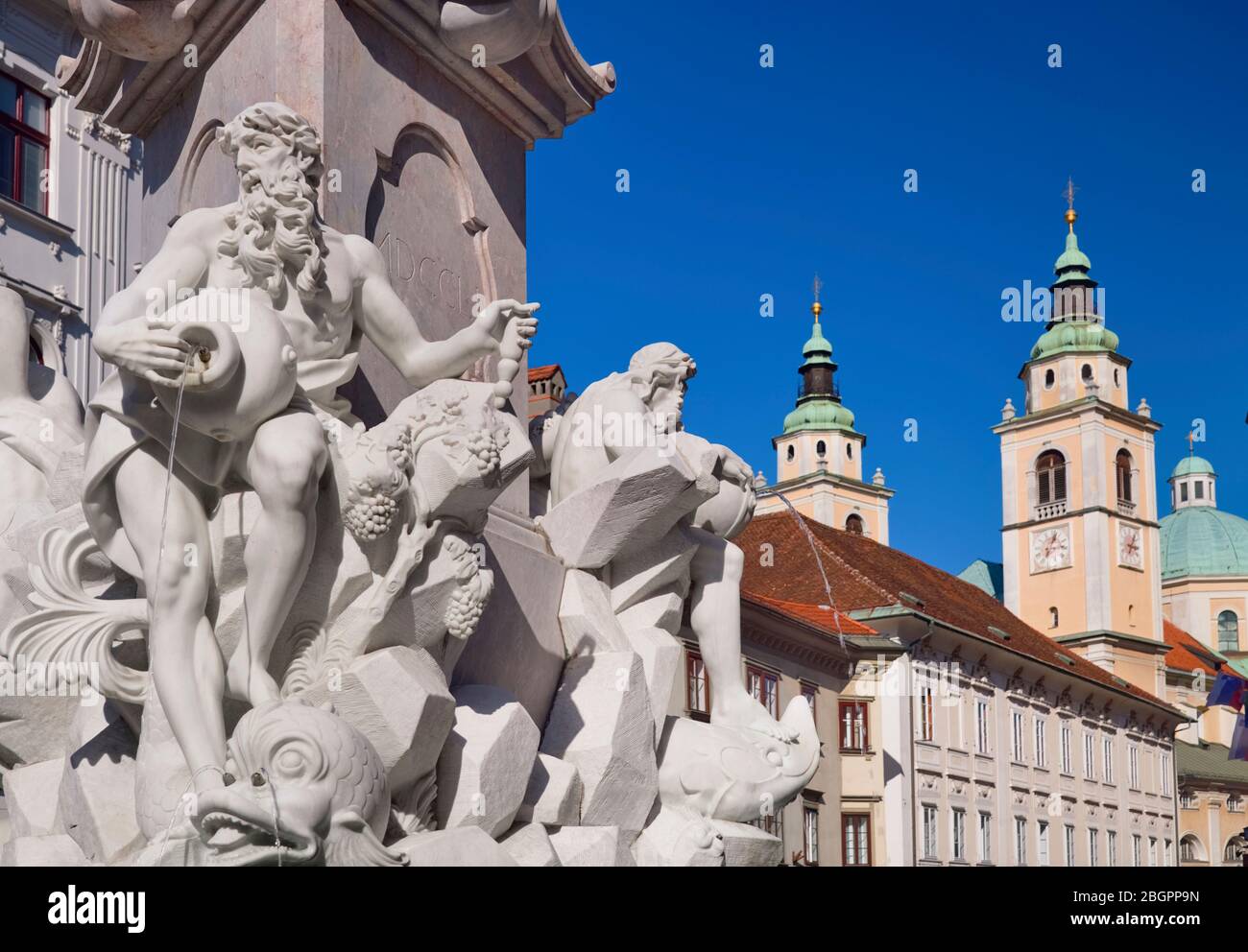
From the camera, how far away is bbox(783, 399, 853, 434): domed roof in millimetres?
123375

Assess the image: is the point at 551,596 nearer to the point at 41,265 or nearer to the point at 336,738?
the point at 336,738

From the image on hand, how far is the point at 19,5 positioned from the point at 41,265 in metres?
4.12

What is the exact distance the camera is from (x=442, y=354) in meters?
6.66

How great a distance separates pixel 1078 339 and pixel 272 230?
3735 inches

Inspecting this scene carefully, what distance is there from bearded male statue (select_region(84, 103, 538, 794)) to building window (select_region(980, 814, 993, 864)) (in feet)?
159

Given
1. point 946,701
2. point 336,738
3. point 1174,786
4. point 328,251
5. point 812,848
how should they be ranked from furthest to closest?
point 1174,786 < point 946,701 < point 812,848 < point 328,251 < point 336,738

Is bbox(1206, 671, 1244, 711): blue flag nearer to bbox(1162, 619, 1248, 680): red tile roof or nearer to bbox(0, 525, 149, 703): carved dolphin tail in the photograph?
bbox(0, 525, 149, 703): carved dolphin tail

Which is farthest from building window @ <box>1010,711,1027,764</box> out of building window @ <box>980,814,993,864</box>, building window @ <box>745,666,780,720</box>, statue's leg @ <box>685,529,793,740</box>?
statue's leg @ <box>685,529,793,740</box>

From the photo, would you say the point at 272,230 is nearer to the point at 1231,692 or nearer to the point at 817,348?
the point at 1231,692

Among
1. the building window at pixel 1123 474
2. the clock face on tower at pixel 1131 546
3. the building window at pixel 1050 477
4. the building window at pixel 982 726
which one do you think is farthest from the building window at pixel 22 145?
the building window at pixel 1123 474

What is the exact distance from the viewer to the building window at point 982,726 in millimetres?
51875

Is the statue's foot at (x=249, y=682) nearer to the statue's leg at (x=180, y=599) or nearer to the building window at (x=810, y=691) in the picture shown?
the statue's leg at (x=180, y=599)

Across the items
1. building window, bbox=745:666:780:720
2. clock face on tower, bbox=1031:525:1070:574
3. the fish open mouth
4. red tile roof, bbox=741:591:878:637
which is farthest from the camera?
clock face on tower, bbox=1031:525:1070:574
